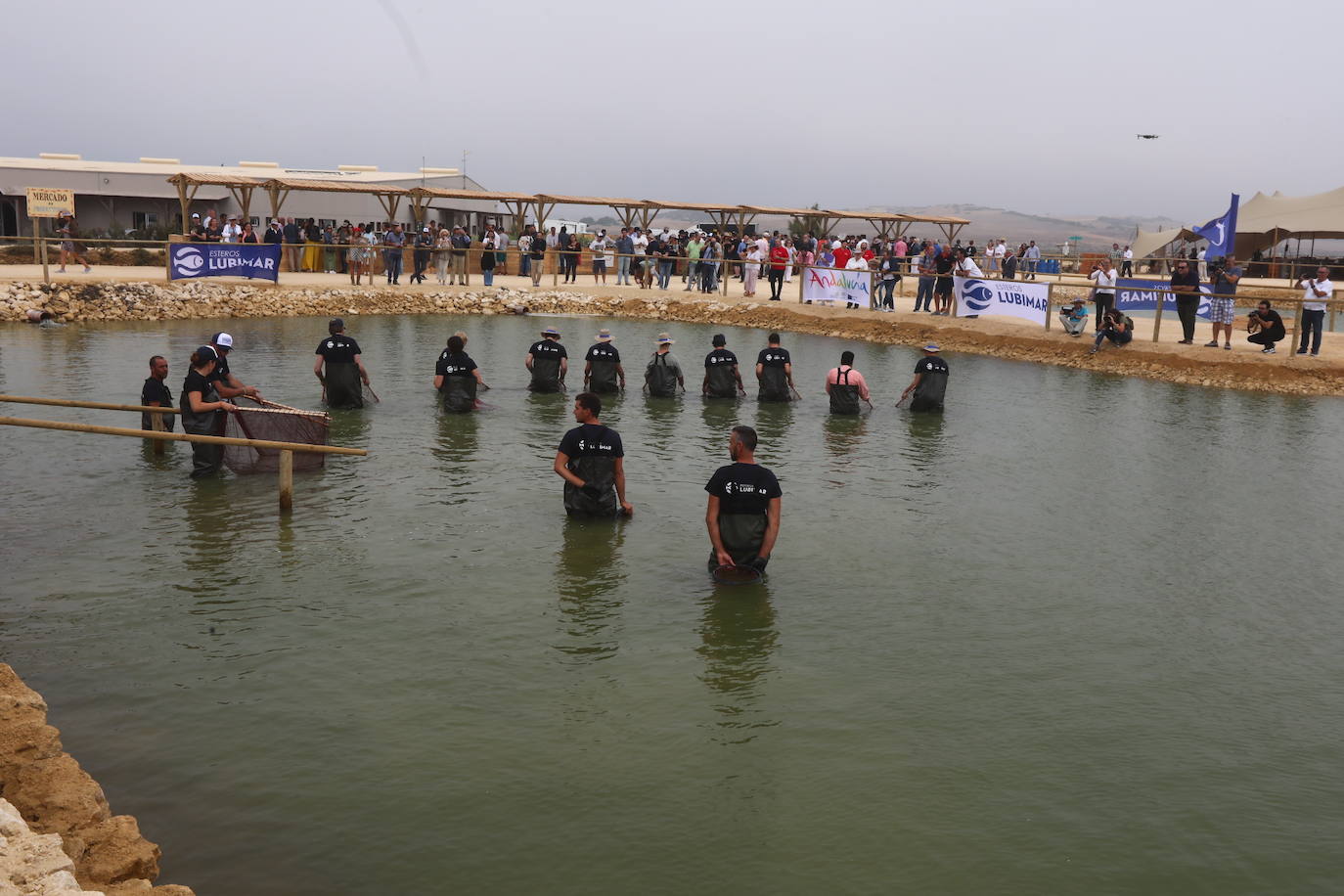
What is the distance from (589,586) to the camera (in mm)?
11188

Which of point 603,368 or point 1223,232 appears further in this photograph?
point 1223,232

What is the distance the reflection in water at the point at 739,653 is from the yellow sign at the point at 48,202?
122 feet

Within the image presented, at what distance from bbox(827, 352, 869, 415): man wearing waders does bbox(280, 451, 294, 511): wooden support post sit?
401 inches

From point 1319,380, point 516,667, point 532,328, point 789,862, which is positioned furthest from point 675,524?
point 532,328

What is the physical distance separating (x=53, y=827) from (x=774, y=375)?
642 inches

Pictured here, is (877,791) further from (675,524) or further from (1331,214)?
(1331,214)

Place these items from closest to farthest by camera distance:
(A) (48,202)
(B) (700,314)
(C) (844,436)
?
(C) (844,436), (B) (700,314), (A) (48,202)

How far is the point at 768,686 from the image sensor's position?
29.8 feet

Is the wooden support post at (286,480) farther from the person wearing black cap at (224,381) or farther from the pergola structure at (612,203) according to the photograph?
the pergola structure at (612,203)

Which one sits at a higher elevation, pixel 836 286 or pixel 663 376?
pixel 836 286

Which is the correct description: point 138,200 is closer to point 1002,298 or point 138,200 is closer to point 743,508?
point 1002,298

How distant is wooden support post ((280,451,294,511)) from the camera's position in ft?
41.8

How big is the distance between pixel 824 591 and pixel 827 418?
9224 millimetres

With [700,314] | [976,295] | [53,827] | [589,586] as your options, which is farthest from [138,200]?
[53,827]
